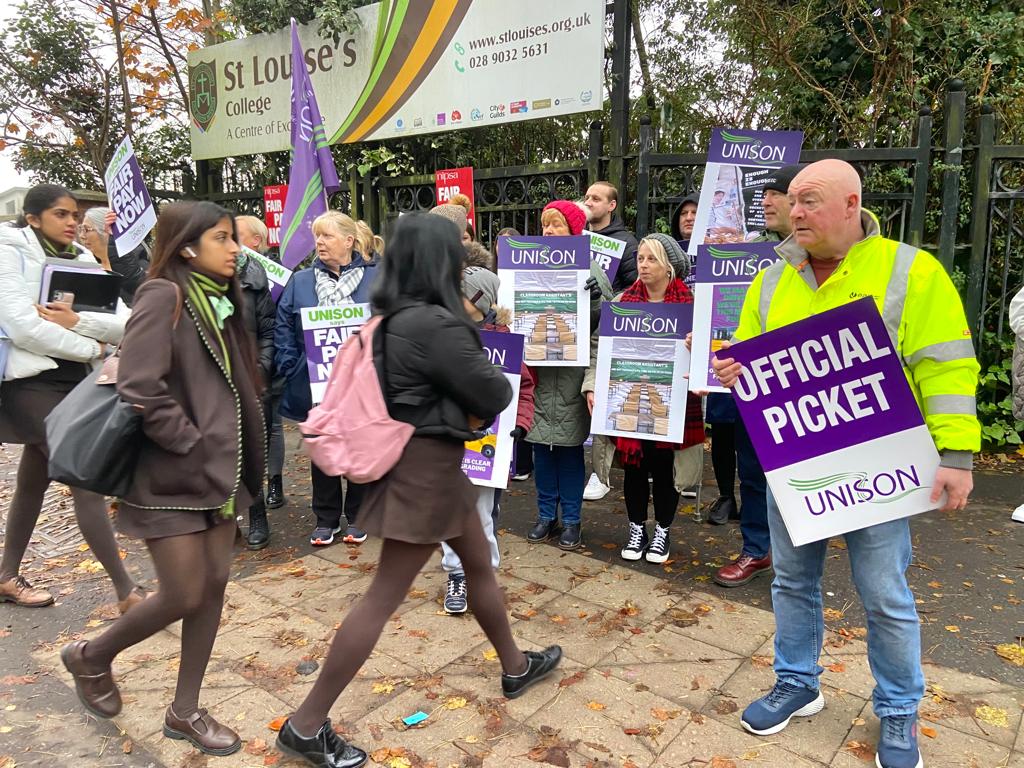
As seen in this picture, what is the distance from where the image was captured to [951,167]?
591 centimetres

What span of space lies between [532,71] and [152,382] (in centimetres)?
571

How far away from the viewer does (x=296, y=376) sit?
4.89 meters

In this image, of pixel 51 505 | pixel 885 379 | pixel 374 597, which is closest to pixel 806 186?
pixel 885 379

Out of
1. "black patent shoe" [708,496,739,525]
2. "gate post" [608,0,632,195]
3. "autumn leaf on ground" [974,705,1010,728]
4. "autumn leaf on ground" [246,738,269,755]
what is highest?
"gate post" [608,0,632,195]

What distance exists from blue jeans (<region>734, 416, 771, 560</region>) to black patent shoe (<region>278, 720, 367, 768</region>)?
2.49 m

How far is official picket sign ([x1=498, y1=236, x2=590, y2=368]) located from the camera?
4340 mm

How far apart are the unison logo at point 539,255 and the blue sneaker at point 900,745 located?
9.28ft

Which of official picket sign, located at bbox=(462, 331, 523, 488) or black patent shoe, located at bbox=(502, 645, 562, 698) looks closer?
black patent shoe, located at bbox=(502, 645, 562, 698)

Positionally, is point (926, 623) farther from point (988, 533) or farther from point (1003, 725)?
point (988, 533)

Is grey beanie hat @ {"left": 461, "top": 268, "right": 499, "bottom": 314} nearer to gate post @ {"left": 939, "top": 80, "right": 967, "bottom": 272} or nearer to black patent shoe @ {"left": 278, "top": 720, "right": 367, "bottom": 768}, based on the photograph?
black patent shoe @ {"left": 278, "top": 720, "right": 367, "bottom": 768}

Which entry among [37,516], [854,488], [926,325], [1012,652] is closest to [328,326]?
[37,516]

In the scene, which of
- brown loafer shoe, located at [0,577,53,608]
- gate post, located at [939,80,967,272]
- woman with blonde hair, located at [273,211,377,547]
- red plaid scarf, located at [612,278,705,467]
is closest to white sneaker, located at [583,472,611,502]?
red plaid scarf, located at [612,278,705,467]

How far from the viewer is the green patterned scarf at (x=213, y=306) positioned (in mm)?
2568

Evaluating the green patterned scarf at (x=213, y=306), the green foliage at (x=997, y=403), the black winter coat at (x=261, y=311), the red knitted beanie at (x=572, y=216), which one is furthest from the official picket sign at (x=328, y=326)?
the green foliage at (x=997, y=403)
